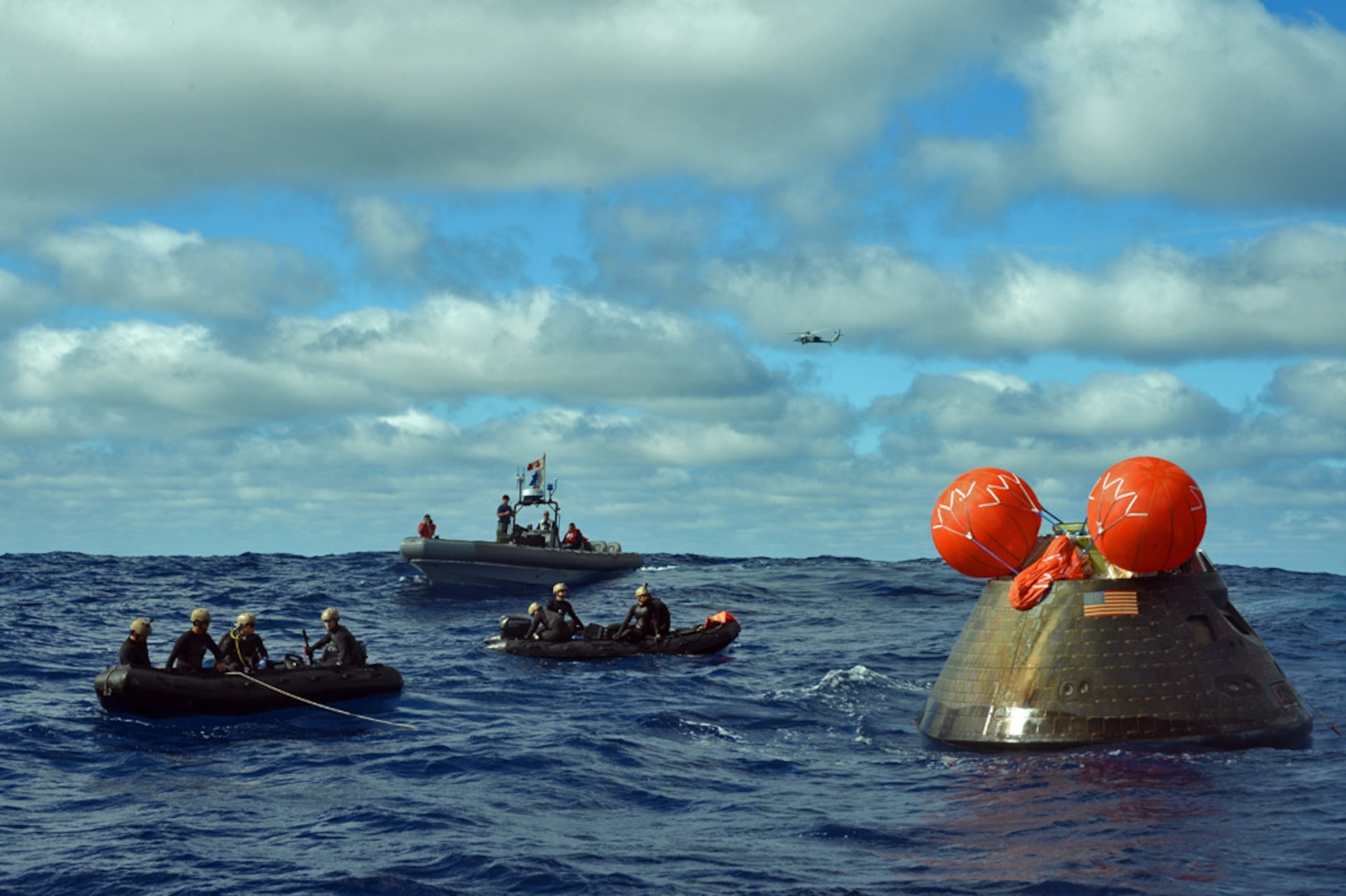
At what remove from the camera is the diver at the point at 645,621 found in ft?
96.0

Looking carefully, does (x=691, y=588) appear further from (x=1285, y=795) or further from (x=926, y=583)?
(x=1285, y=795)

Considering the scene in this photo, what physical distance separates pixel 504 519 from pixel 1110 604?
32982 mm

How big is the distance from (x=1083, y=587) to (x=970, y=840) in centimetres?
456

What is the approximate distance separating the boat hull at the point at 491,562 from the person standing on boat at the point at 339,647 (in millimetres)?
20549

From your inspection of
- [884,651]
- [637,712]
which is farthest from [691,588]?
[637,712]

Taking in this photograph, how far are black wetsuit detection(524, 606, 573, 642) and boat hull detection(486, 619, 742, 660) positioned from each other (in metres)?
0.15

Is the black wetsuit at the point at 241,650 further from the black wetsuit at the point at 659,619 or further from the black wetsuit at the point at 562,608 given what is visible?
the black wetsuit at the point at 659,619

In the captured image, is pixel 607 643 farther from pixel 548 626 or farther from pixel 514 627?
pixel 514 627

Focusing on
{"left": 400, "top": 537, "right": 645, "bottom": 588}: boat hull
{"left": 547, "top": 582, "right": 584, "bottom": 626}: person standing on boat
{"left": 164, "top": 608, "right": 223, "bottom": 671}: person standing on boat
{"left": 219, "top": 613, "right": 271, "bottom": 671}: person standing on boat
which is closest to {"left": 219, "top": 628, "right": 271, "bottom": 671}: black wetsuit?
{"left": 219, "top": 613, "right": 271, "bottom": 671}: person standing on boat

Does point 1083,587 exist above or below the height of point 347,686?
above

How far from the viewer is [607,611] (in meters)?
39.1

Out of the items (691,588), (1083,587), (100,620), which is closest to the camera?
(1083,587)

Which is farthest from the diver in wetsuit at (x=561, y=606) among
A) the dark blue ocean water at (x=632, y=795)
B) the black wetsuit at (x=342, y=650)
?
the black wetsuit at (x=342, y=650)

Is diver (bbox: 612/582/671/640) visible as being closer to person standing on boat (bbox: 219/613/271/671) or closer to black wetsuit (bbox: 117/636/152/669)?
person standing on boat (bbox: 219/613/271/671)
